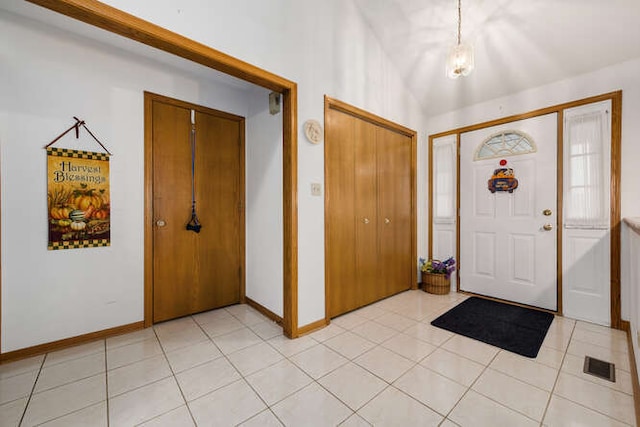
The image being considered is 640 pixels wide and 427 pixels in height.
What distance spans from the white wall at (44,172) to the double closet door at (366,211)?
1.81 meters

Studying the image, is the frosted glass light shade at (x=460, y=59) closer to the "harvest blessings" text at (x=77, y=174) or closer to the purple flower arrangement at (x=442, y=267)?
the purple flower arrangement at (x=442, y=267)

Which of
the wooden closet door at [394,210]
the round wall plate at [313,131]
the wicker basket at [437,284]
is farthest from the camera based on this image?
the wicker basket at [437,284]

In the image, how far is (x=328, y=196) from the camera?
2.52 m

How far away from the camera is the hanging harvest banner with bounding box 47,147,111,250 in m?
2.09

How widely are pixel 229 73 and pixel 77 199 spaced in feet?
5.39

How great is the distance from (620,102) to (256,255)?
3.84 m

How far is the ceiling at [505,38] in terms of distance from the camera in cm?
222

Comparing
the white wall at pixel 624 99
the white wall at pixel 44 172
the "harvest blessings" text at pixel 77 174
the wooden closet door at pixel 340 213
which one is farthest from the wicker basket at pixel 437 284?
the "harvest blessings" text at pixel 77 174

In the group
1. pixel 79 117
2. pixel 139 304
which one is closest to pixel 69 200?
pixel 79 117

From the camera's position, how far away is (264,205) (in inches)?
110

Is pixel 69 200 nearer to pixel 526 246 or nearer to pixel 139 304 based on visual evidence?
pixel 139 304

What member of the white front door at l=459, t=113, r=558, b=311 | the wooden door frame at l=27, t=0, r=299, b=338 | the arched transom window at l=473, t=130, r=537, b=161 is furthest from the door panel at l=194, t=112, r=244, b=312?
the arched transom window at l=473, t=130, r=537, b=161

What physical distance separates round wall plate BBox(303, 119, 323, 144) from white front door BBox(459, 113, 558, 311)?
6.91ft

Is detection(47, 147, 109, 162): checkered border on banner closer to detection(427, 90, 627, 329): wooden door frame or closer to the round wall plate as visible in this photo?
the round wall plate
